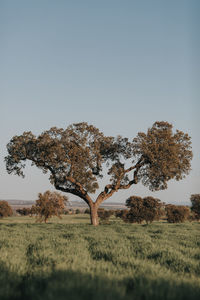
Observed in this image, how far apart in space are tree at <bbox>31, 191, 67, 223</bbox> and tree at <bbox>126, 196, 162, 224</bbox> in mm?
25215

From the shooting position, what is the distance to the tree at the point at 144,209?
6191 centimetres

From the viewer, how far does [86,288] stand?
4.07 m

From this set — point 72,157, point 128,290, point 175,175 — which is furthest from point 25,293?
point 175,175

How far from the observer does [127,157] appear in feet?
111

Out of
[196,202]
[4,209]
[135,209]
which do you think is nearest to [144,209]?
[135,209]

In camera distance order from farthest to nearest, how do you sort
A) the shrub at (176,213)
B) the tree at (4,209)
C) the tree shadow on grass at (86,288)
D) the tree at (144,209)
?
the tree at (4,209), the shrub at (176,213), the tree at (144,209), the tree shadow on grass at (86,288)

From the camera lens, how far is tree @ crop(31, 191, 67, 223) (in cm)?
4191

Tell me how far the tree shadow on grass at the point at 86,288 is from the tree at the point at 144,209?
59026 millimetres

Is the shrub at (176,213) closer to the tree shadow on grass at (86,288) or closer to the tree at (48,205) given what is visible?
the tree at (48,205)

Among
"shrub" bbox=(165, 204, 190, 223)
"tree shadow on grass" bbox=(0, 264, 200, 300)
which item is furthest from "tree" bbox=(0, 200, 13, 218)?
"tree shadow on grass" bbox=(0, 264, 200, 300)

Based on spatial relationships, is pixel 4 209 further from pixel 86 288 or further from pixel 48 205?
pixel 86 288

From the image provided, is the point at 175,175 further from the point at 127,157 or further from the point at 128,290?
the point at 128,290

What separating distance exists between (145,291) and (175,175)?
2910 cm

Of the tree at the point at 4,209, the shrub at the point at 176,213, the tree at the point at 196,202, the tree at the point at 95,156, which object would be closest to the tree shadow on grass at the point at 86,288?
the tree at the point at 95,156
